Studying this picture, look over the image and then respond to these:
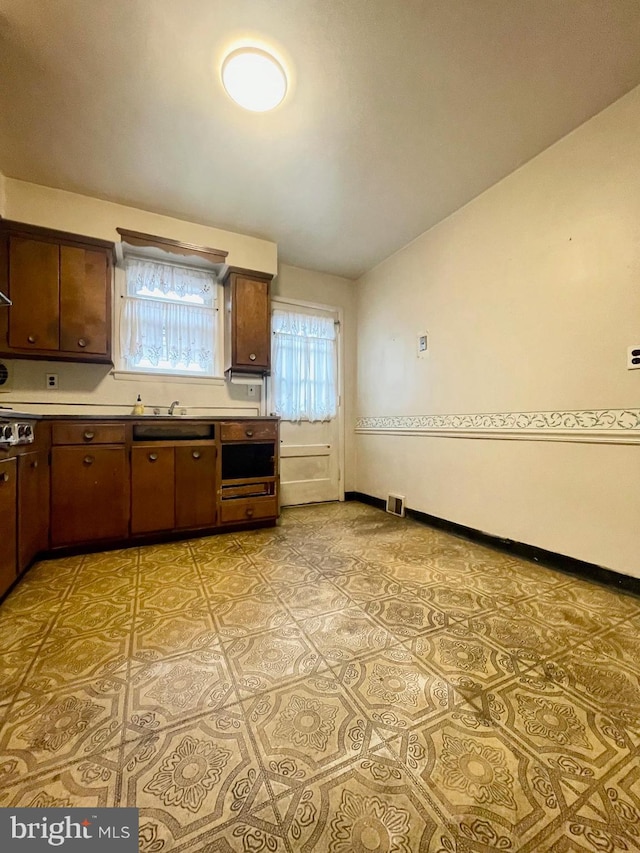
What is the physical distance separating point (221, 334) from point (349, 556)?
91.0 inches

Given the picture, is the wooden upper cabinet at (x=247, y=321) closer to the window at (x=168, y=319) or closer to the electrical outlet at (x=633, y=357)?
the window at (x=168, y=319)

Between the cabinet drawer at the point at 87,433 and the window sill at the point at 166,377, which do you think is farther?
the window sill at the point at 166,377

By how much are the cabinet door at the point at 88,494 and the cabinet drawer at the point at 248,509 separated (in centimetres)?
68

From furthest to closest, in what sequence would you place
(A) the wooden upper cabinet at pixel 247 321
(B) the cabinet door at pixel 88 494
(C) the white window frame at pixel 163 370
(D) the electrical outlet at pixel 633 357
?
(A) the wooden upper cabinet at pixel 247 321
(C) the white window frame at pixel 163 370
(B) the cabinet door at pixel 88 494
(D) the electrical outlet at pixel 633 357

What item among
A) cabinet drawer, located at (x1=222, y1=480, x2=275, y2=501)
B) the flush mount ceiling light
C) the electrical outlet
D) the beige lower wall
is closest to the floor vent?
the beige lower wall

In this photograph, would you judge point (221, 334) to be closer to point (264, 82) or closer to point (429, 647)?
point (264, 82)

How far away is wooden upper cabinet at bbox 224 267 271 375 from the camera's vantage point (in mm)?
2980

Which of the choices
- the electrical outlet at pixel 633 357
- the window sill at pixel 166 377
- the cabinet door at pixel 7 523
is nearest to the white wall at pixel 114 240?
the window sill at pixel 166 377

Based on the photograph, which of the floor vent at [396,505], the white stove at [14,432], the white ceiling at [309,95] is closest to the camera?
the white ceiling at [309,95]

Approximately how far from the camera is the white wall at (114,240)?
2379 mm

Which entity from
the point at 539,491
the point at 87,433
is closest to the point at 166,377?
the point at 87,433

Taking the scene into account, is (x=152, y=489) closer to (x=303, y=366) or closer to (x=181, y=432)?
(x=181, y=432)

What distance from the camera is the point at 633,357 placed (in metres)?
1.72

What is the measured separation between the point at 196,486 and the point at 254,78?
242cm
